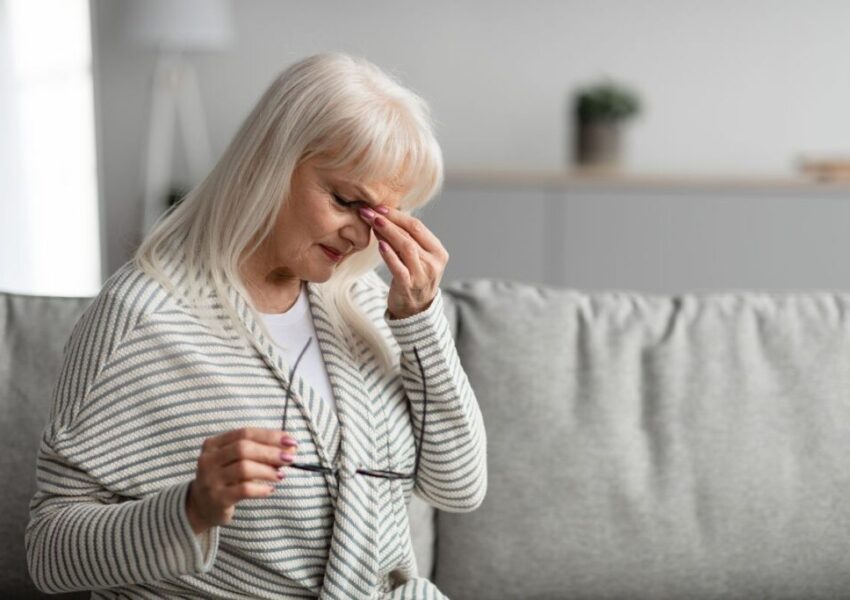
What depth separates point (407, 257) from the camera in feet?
4.62

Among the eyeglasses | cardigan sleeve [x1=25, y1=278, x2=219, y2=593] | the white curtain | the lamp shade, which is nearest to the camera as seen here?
cardigan sleeve [x1=25, y1=278, x2=219, y2=593]

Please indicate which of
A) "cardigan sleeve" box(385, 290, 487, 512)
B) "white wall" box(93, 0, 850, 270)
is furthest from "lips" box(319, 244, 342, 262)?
"white wall" box(93, 0, 850, 270)

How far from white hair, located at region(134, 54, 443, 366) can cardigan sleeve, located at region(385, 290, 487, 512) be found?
16 cm

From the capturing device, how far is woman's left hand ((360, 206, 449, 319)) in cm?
139

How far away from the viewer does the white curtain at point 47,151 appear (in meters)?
3.23

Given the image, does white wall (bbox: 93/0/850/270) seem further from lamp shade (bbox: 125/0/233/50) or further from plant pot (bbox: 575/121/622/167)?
lamp shade (bbox: 125/0/233/50)

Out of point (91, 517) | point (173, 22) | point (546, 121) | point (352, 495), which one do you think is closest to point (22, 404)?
point (91, 517)

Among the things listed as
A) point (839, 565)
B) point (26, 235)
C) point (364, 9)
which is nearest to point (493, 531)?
point (839, 565)

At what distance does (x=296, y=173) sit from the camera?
1.38m

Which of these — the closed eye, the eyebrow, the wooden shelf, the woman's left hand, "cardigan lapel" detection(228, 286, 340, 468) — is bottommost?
"cardigan lapel" detection(228, 286, 340, 468)

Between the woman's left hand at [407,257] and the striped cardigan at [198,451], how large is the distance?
2 cm

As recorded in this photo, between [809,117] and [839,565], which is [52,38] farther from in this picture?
[839,565]

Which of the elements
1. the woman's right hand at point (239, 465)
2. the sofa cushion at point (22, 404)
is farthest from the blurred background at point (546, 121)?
the woman's right hand at point (239, 465)

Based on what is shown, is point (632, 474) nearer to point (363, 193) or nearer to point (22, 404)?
point (363, 193)
